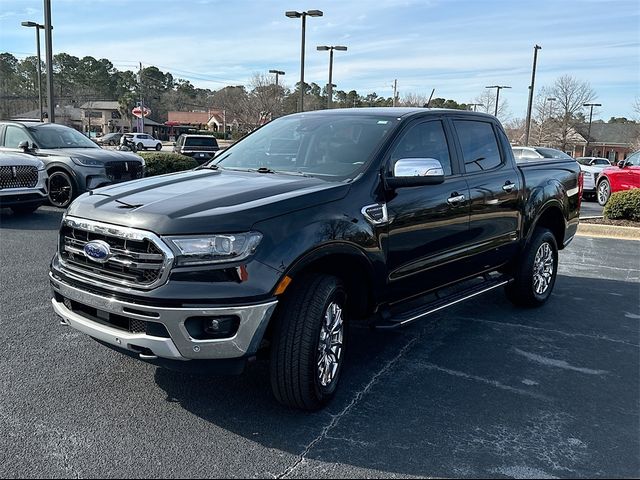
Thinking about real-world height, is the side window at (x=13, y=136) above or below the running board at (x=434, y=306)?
above

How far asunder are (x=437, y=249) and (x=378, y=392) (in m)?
1.25

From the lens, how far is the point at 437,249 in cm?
450

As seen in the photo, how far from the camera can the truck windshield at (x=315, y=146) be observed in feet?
13.6

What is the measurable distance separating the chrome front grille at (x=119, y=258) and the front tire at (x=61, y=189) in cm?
818

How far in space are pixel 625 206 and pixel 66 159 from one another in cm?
1104

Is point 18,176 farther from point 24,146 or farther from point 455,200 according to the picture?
point 455,200

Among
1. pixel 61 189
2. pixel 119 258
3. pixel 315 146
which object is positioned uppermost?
pixel 315 146

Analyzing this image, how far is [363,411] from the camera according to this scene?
141 inches

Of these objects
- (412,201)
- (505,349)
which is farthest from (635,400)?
(412,201)

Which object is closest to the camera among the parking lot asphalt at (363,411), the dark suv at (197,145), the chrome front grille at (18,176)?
the parking lot asphalt at (363,411)

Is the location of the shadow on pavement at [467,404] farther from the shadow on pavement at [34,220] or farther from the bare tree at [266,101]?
the bare tree at [266,101]

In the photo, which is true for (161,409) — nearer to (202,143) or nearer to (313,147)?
(313,147)

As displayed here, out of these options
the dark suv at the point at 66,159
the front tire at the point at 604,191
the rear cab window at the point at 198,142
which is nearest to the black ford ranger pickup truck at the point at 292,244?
the dark suv at the point at 66,159

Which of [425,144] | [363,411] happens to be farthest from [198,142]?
[363,411]
